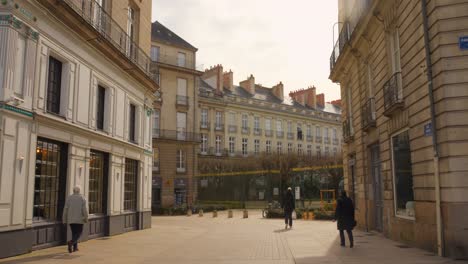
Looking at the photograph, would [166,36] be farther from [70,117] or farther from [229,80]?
[70,117]

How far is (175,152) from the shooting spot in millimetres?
45844

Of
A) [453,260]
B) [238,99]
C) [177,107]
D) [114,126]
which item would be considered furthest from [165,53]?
[453,260]

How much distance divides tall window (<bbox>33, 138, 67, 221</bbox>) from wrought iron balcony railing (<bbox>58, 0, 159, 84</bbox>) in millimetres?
3752

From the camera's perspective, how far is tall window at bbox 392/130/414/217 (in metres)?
12.8

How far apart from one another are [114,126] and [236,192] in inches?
1208

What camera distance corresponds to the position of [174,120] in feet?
154

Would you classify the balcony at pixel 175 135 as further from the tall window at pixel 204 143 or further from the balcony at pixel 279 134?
the balcony at pixel 279 134

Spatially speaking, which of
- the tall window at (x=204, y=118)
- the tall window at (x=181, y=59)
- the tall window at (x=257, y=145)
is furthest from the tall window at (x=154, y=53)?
the tall window at (x=257, y=145)

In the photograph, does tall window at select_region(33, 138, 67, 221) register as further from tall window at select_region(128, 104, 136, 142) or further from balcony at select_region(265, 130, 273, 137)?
balcony at select_region(265, 130, 273, 137)

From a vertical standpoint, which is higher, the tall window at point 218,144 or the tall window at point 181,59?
the tall window at point 181,59

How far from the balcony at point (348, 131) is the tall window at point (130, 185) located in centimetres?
931

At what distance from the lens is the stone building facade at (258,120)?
5891 cm

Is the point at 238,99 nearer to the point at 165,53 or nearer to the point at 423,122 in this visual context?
the point at 165,53

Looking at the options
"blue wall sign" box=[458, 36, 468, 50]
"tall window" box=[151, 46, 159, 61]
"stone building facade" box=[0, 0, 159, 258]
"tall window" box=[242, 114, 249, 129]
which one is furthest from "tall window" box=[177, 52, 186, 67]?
"blue wall sign" box=[458, 36, 468, 50]
